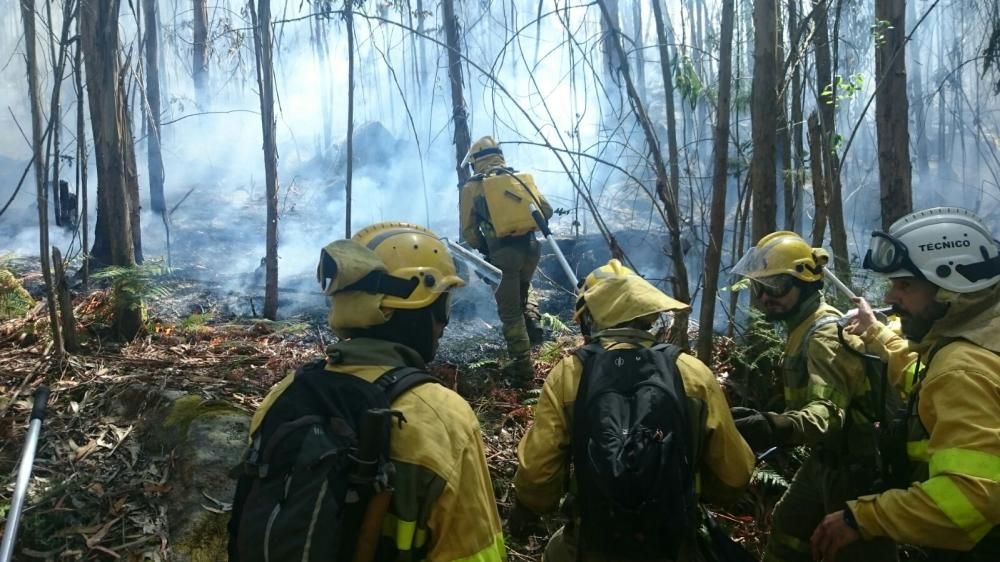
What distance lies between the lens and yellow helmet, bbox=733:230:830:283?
10.6 feet

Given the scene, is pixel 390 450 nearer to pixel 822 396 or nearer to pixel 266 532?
pixel 266 532

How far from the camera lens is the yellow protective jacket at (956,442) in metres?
1.88

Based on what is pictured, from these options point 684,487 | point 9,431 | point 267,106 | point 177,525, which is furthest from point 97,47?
point 684,487

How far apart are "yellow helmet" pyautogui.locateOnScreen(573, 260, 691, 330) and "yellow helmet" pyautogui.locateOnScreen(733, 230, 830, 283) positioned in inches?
34.3

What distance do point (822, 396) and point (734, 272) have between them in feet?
2.47

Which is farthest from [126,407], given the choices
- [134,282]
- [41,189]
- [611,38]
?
[611,38]

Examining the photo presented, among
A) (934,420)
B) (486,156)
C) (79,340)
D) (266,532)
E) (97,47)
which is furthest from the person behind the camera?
(486,156)

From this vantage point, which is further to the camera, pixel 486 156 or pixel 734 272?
pixel 486 156

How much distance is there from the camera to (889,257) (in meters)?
2.30

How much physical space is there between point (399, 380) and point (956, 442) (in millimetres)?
1572

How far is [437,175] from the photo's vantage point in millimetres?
24078

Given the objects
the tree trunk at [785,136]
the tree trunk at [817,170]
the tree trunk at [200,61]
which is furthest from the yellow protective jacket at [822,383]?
the tree trunk at [200,61]

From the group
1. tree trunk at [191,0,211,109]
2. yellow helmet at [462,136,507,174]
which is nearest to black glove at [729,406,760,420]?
yellow helmet at [462,136,507,174]

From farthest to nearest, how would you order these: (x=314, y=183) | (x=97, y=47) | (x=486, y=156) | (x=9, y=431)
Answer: (x=314, y=183) → (x=486, y=156) → (x=97, y=47) → (x=9, y=431)
